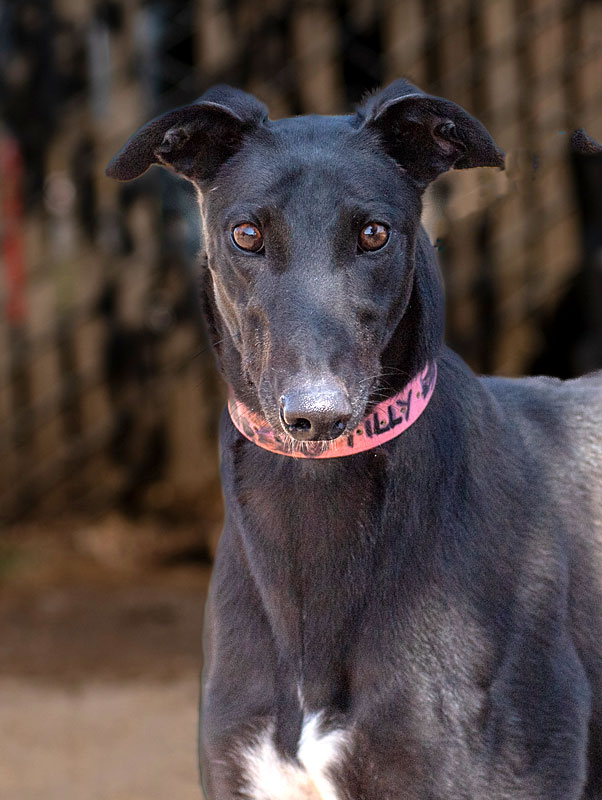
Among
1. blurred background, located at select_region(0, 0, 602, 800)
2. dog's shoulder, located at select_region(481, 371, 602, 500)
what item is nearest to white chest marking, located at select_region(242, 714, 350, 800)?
dog's shoulder, located at select_region(481, 371, 602, 500)

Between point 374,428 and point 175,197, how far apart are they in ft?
12.4

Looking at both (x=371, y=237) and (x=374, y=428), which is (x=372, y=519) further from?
(x=371, y=237)

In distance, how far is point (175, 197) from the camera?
557 cm

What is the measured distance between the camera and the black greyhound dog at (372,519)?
6.23ft

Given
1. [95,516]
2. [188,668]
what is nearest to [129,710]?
[188,668]

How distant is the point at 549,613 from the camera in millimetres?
1981

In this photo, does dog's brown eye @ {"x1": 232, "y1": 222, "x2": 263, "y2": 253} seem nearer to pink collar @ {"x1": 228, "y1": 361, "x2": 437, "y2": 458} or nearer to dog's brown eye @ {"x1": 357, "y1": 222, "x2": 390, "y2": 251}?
dog's brown eye @ {"x1": 357, "y1": 222, "x2": 390, "y2": 251}

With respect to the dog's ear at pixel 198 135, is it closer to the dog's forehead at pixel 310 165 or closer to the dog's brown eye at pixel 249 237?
the dog's forehead at pixel 310 165

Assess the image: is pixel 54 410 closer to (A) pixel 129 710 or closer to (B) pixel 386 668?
(A) pixel 129 710

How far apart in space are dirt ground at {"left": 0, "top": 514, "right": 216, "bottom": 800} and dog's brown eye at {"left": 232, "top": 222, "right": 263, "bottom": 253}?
2485mm

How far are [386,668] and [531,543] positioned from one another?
32 cm

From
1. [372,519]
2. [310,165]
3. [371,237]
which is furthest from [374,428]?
[310,165]

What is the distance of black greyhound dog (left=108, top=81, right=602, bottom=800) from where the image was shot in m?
1.90

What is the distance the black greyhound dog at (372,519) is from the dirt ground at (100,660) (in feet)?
6.91
